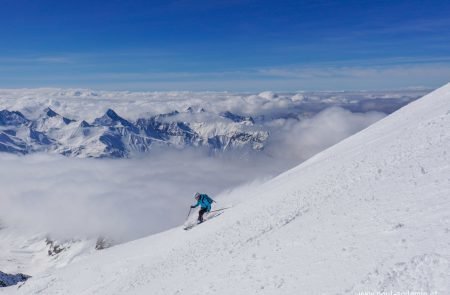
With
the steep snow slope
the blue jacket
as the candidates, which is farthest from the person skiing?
the steep snow slope

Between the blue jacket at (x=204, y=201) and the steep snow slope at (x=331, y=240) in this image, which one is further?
the blue jacket at (x=204, y=201)

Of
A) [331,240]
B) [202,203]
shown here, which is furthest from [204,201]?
[331,240]

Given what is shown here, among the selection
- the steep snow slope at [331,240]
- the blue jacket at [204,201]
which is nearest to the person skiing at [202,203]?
the blue jacket at [204,201]

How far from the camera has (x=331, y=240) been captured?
17.3 meters

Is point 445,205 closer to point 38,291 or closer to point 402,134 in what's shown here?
point 402,134

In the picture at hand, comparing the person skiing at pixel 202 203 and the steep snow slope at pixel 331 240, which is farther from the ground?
the steep snow slope at pixel 331 240

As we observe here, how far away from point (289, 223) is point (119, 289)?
13.4 m

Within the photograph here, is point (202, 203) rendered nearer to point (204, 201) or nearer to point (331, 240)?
point (204, 201)

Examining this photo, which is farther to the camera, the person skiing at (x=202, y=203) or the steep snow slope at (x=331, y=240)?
the person skiing at (x=202, y=203)

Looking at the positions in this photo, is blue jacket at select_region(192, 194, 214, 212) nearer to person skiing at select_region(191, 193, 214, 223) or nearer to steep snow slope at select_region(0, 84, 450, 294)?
person skiing at select_region(191, 193, 214, 223)

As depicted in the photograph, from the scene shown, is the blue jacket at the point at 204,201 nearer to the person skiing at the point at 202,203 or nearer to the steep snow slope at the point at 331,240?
the person skiing at the point at 202,203

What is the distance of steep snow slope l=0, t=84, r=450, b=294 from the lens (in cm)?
1361

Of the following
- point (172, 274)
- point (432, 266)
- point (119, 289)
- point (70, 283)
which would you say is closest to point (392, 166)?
point (432, 266)

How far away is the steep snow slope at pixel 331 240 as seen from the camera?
13609 mm
